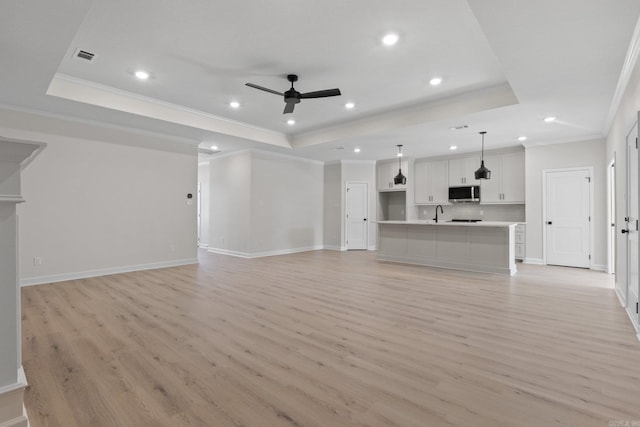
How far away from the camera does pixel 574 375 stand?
2244 millimetres

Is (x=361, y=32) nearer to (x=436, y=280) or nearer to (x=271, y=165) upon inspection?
(x=436, y=280)

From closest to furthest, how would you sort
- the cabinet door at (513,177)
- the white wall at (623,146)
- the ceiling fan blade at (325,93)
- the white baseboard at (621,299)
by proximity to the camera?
the white wall at (623,146) < the white baseboard at (621,299) < the ceiling fan blade at (325,93) < the cabinet door at (513,177)

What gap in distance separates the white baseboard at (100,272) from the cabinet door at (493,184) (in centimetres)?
720

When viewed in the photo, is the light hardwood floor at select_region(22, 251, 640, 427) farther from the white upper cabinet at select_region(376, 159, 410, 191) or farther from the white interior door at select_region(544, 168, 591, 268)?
the white upper cabinet at select_region(376, 159, 410, 191)

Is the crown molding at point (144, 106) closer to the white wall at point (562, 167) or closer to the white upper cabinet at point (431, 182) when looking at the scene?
the white upper cabinet at point (431, 182)

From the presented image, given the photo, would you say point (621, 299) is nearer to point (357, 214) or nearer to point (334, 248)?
point (357, 214)

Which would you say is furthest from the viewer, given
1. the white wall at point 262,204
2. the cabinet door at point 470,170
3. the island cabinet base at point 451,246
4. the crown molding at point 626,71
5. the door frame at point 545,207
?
the cabinet door at point 470,170

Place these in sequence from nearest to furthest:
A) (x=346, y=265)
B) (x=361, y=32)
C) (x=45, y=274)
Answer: (x=361, y=32), (x=45, y=274), (x=346, y=265)

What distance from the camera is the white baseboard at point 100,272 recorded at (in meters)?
5.00

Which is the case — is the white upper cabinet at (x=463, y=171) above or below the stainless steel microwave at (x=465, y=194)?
above

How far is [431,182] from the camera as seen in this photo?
29.7 ft

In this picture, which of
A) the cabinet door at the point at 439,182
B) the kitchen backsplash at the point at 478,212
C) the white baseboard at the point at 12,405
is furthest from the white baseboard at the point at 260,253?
the white baseboard at the point at 12,405

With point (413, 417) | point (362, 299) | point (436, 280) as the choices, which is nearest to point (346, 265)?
point (436, 280)

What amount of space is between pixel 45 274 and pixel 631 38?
25.8 feet
